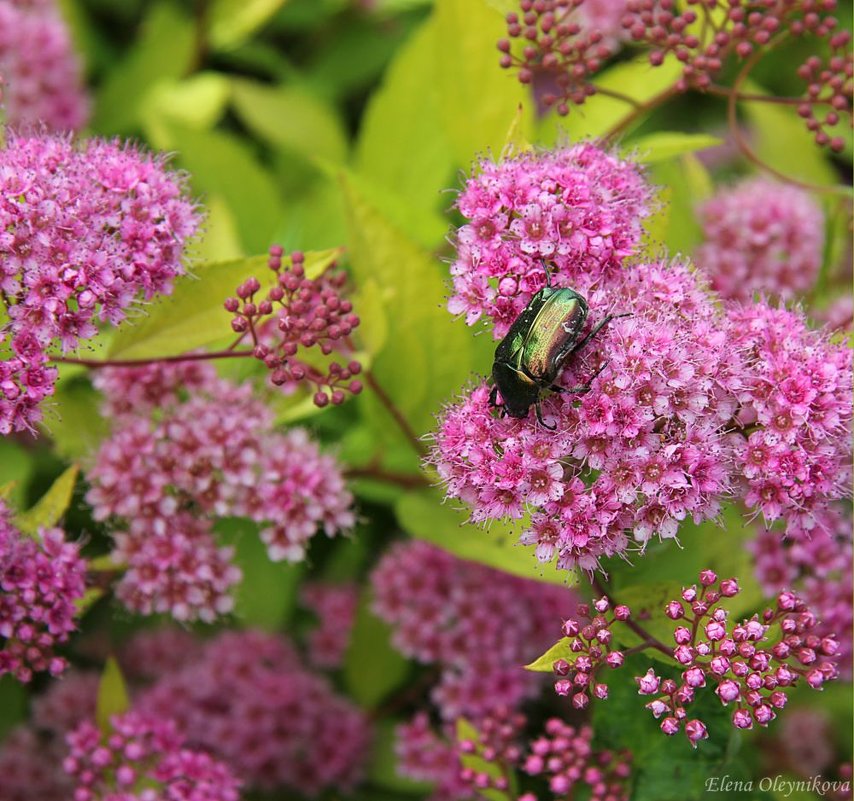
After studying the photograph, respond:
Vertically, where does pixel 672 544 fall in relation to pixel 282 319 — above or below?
below

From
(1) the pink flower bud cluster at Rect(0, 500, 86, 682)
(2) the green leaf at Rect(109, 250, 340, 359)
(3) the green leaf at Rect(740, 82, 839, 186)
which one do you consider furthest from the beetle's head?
(3) the green leaf at Rect(740, 82, 839, 186)

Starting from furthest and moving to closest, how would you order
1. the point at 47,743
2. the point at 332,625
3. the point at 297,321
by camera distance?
the point at 332,625
the point at 47,743
the point at 297,321

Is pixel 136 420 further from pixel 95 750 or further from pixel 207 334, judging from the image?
pixel 95 750

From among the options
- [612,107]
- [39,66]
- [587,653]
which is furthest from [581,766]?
[39,66]

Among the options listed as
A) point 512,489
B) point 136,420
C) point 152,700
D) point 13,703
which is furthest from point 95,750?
point 512,489

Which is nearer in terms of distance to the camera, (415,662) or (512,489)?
(512,489)

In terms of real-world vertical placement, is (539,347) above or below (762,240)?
above

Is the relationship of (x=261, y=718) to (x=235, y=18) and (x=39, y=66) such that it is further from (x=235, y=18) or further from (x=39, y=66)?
(x=235, y=18)
